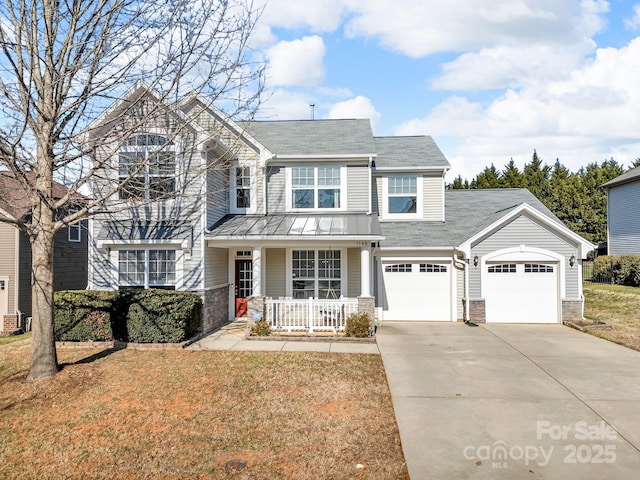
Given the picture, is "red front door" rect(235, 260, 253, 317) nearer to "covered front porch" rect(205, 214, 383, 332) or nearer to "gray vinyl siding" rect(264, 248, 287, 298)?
"covered front porch" rect(205, 214, 383, 332)

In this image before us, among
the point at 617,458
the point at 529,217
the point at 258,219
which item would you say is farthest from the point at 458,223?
the point at 617,458

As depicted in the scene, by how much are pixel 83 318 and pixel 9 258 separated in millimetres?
8166

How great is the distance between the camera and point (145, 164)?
7453 millimetres

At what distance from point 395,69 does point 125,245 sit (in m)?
10.9

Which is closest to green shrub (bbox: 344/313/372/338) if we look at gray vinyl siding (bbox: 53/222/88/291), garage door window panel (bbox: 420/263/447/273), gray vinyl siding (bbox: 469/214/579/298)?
garage door window panel (bbox: 420/263/447/273)

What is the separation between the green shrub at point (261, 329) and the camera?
1170cm

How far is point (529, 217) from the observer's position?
45.7ft

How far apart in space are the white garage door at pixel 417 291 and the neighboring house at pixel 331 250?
37 millimetres

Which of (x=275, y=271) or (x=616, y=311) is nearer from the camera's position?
(x=275, y=271)

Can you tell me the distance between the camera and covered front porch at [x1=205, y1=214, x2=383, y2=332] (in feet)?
40.1

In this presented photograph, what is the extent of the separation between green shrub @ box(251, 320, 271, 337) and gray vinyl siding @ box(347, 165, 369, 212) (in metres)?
5.22

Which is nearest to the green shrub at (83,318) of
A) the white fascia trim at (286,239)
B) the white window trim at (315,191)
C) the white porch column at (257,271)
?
the white fascia trim at (286,239)

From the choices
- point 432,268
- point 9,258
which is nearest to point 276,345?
point 432,268

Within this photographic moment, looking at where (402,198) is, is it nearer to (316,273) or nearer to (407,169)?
(407,169)
